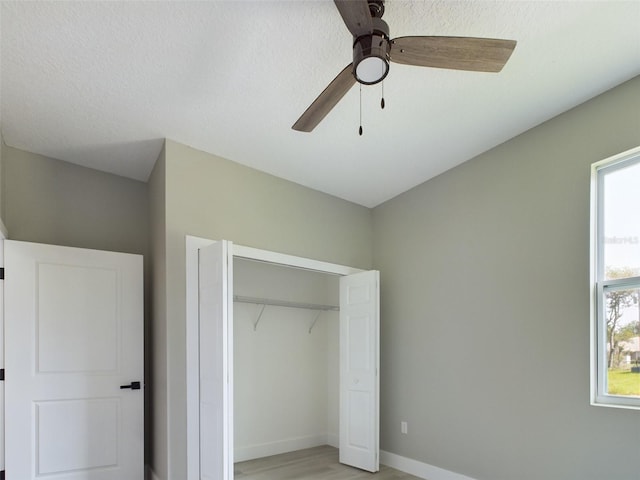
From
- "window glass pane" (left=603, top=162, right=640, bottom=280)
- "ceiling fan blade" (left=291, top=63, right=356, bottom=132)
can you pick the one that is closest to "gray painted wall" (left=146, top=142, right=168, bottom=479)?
"ceiling fan blade" (left=291, top=63, right=356, bottom=132)

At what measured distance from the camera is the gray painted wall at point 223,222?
11.8 ft

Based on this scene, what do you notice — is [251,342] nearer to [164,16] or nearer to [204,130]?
[204,130]

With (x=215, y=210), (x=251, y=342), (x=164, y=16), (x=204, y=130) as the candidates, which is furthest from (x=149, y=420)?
(x=164, y=16)

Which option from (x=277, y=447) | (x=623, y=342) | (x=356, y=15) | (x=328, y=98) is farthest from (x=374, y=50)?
(x=277, y=447)

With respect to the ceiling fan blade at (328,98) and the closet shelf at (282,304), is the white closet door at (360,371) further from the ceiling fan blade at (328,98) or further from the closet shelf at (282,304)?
the ceiling fan blade at (328,98)

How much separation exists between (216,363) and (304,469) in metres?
2.01

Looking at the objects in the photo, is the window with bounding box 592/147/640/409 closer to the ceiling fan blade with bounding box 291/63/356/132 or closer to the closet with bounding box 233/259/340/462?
the ceiling fan blade with bounding box 291/63/356/132

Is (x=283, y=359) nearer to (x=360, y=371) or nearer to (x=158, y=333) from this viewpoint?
(x=360, y=371)

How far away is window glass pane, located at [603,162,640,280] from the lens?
125 inches

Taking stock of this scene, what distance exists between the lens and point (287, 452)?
5184mm

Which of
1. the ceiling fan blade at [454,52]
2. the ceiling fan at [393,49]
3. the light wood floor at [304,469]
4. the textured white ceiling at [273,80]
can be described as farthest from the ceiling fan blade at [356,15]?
the light wood floor at [304,469]

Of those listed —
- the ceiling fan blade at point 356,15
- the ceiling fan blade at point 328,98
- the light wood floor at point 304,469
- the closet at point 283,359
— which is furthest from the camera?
the closet at point 283,359

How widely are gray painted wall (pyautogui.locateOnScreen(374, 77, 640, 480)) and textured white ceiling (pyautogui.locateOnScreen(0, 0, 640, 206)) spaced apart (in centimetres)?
34

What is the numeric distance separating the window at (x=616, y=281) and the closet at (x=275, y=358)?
1965 millimetres
